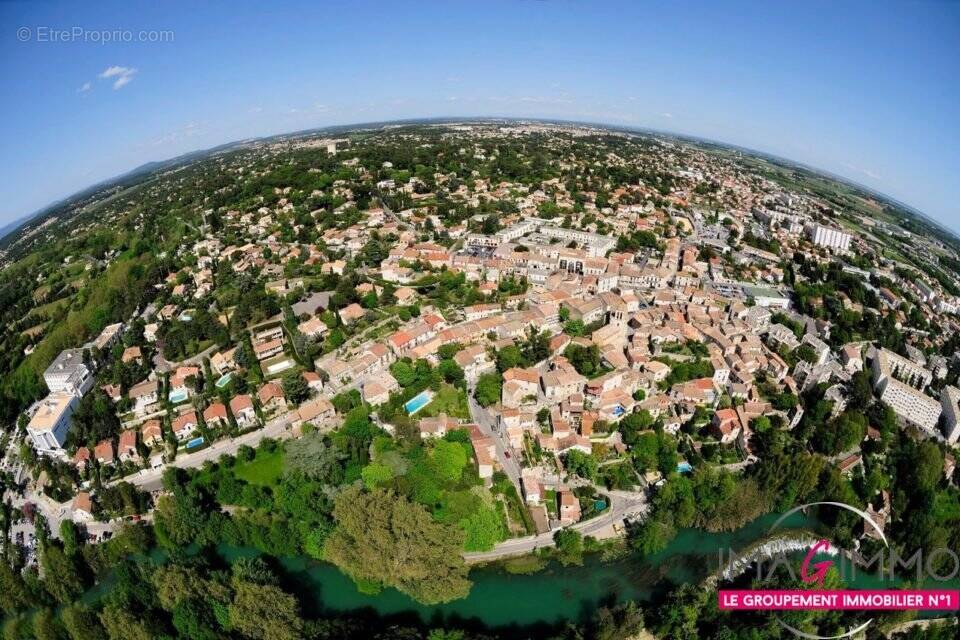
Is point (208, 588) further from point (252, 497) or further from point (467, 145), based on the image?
point (467, 145)

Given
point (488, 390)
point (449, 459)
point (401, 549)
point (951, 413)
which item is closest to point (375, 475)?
point (449, 459)

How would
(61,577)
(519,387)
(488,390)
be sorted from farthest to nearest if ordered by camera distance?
1. (519,387)
2. (488,390)
3. (61,577)

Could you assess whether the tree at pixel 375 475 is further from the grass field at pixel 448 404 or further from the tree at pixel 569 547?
the tree at pixel 569 547

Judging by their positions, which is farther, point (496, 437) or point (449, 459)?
point (496, 437)

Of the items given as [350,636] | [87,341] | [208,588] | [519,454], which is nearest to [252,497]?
[208,588]

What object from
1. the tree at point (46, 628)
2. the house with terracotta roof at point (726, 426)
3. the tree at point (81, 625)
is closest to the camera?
the tree at point (81, 625)

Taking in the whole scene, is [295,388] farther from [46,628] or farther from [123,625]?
[46,628]

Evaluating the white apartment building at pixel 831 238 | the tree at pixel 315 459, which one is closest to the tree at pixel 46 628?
the tree at pixel 315 459
